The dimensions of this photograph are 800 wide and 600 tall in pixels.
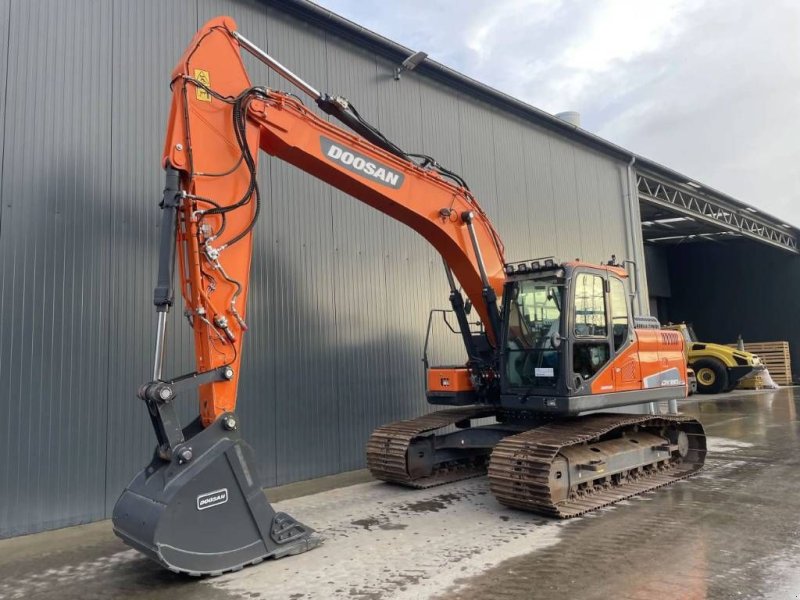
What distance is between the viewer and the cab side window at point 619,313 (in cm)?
704

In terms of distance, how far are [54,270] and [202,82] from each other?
9.44 feet

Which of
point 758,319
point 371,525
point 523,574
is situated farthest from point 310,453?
point 758,319

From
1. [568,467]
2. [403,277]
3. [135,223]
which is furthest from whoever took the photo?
[403,277]

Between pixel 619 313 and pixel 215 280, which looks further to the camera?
pixel 619 313

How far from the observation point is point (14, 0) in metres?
6.55

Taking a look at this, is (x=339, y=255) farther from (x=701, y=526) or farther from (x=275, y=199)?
(x=701, y=526)

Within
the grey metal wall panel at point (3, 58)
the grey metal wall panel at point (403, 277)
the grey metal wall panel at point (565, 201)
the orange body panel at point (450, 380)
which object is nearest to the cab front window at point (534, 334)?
the orange body panel at point (450, 380)

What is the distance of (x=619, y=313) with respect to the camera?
7.11m

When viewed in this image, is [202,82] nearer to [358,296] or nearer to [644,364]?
[358,296]

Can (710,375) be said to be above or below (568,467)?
above

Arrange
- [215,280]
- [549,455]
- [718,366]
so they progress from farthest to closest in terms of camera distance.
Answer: [718,366]
[549,455]
[215,280]

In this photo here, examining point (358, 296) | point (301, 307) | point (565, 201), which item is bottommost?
point (301, 307)

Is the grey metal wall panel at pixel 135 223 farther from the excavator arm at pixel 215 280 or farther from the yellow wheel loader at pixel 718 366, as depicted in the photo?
the yellow wheel loader at pixel 718 366

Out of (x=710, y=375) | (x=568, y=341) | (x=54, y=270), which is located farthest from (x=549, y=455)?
(x=710, y=375)
